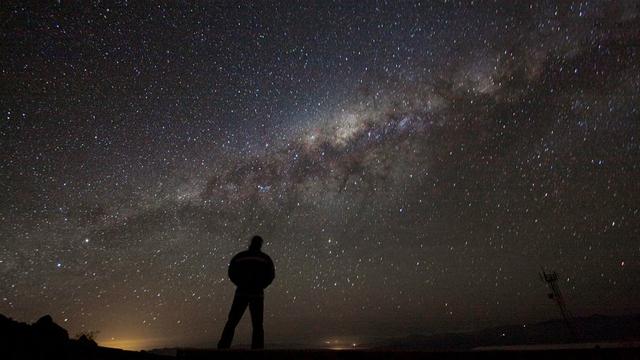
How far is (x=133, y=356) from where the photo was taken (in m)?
3.54

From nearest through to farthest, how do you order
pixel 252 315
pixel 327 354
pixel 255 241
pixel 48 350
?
pixel 327 354
pixel 48 350
pixel 252 315
pixel 255 241

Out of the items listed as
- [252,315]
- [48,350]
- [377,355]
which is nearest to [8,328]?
[48,350]

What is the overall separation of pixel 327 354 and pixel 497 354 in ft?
4.18

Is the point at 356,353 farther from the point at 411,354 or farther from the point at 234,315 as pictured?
the point at 234,315

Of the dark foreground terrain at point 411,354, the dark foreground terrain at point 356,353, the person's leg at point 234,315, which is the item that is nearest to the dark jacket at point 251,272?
the person's leg at point 234,315

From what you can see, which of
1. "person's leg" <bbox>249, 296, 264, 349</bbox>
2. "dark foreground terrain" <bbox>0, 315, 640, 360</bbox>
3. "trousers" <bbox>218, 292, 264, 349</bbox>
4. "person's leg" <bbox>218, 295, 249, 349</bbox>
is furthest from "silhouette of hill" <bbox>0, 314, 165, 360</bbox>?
"person's leg" <bbox>249, 296, 264, 349</bbox>

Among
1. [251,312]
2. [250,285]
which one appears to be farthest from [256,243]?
[251,312]

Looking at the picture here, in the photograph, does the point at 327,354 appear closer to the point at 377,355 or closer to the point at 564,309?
the point at 377,355

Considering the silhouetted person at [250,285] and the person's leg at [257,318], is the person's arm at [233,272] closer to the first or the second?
the silhouetted person at [250,285]

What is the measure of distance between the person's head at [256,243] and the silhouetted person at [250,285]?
0.10m

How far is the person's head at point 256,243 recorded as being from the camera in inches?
217

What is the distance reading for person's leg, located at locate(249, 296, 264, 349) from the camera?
4990 mm

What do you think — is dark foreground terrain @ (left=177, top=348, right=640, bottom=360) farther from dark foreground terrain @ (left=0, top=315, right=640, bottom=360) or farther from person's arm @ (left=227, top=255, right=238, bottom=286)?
person's arm @ (left=227, top=255, right=238, bottom=286)

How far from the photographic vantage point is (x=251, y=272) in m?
5.21
